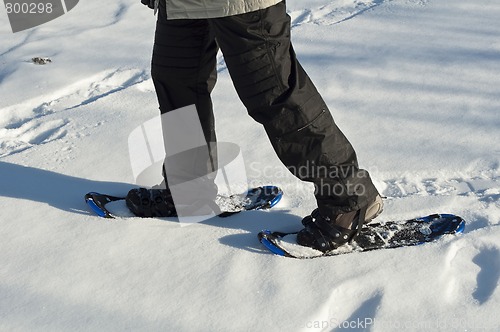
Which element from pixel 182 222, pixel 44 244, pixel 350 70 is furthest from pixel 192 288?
pixel 350 70

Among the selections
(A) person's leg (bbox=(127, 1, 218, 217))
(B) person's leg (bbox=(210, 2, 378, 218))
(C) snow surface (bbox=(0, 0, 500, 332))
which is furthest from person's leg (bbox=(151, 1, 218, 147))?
(C) snow surface (bbox=(0, 0, 500, 332))

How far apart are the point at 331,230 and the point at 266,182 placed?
1.41 feet

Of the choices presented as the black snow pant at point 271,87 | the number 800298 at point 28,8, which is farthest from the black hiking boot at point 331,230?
the number 800298 at point 28,8

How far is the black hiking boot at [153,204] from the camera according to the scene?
6.78 ft

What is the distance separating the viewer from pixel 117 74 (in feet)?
10.0

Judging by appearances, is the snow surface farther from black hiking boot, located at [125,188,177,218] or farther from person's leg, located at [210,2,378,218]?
person's leg, located at [210,2,378,218]

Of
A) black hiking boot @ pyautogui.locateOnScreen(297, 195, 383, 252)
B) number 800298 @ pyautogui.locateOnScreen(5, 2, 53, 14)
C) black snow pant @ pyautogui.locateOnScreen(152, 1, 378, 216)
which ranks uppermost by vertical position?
black snow pant @ pyautogui.locateOnScreen(152, 1, 378, 216)

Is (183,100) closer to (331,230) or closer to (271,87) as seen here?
(271,87)

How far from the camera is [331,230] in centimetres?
186

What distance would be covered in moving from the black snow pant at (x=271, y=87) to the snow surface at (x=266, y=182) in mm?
224

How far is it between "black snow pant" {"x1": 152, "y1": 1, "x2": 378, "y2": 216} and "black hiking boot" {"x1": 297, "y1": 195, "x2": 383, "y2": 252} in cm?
3

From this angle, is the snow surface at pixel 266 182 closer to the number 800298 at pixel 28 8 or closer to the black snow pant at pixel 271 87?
the black snow pant at pixel 271 87

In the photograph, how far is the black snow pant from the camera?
167 cm

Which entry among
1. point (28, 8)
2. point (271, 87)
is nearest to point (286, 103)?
point (271, 87)
